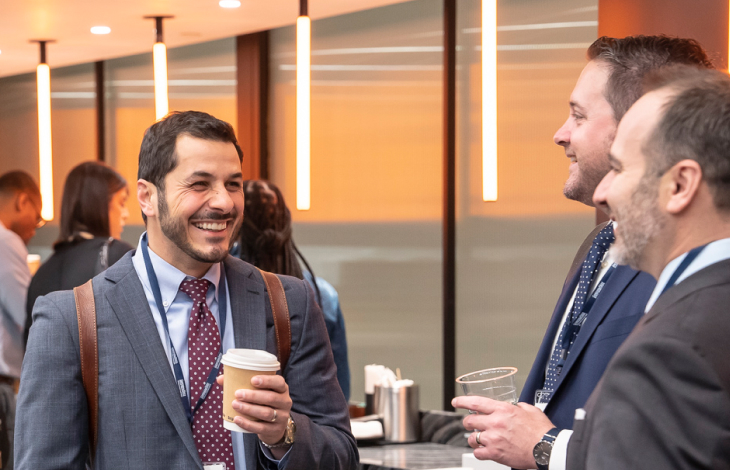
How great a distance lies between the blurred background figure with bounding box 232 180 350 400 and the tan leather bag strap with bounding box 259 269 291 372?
1.46 m

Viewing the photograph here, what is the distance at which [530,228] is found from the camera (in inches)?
165

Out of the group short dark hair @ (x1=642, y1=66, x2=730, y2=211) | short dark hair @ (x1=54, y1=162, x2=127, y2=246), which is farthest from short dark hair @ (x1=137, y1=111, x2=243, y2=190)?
short dark hair @ (x1=54, y1=162, x2=127, y2=246)

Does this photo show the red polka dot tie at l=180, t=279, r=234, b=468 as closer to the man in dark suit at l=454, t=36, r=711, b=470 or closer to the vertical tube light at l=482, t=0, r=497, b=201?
the man in dark suit at l=454, t=36, r=711, b=470

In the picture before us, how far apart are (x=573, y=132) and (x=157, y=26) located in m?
3.80

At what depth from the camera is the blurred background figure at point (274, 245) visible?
3.30 m

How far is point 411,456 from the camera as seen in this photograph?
135 inches

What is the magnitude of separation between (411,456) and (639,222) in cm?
251

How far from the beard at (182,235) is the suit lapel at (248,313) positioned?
7 cm

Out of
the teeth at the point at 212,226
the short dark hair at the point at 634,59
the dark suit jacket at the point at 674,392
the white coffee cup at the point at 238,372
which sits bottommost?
the white coffee cup at the point at 238,372

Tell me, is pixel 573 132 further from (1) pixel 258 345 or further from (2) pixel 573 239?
(2) pixel 573 239

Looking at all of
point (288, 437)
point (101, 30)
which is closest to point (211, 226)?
point (288, 437)

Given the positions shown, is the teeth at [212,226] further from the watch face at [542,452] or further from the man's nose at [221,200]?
the watch face at [542,452]

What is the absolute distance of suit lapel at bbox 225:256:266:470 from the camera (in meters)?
1.66

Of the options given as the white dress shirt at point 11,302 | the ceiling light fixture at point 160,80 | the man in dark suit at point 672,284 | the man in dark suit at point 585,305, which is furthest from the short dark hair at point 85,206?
the man in dark suit at point 672,284
